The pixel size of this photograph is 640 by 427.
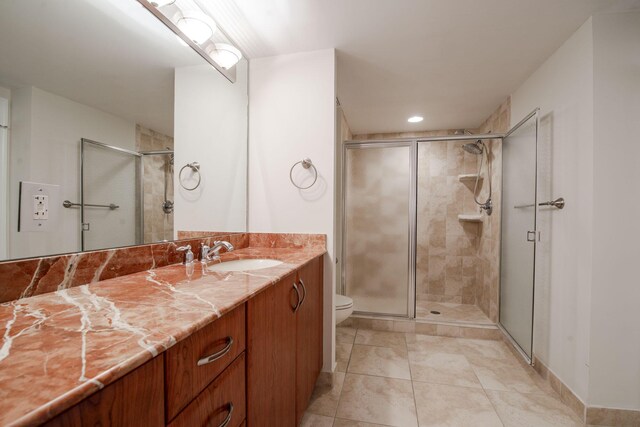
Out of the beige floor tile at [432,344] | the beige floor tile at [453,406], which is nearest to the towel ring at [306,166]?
the beige floor tile at [453,406]

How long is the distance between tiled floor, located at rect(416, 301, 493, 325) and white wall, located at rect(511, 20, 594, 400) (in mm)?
837

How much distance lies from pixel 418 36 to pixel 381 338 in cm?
242

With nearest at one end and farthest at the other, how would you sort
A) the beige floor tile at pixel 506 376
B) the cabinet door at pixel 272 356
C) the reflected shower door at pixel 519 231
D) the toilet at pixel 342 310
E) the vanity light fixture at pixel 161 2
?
the cabinet door at pixel 272 356
the vanity light fixture at pixel 161 2
the beige floor tile at pixel 506 376
the reflected shower door at pixel 519 231
the toilet at pixel 342 310

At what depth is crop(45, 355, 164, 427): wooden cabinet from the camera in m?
0.36

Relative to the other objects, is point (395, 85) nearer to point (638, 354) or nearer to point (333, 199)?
point (333, 199)

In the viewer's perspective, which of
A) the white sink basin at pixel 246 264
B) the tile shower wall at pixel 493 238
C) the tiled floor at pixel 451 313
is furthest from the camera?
the tiled floor at pixel 451 313

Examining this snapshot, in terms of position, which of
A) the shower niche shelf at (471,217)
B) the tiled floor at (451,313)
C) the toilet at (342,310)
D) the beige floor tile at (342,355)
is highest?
the shower niche shelf at (471,217)

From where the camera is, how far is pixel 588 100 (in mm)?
1454

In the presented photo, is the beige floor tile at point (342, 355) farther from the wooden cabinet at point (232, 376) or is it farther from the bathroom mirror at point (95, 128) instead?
the bathroom mirror at point (95, 128)

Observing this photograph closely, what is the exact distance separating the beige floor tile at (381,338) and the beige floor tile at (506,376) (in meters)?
0.56

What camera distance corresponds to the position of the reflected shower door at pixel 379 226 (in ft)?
8.83

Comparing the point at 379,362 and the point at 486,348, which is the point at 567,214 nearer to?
the point at 486,348

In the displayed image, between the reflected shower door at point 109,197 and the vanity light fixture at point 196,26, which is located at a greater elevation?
the vanity light fixture at point 196,26

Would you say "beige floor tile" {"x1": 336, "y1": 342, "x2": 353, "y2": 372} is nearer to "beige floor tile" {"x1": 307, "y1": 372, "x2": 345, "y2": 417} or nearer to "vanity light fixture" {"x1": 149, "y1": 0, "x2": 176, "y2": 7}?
"beige floor tile" {"x1": 307, "y1": 372, "x2": 345, "y2": 417}
